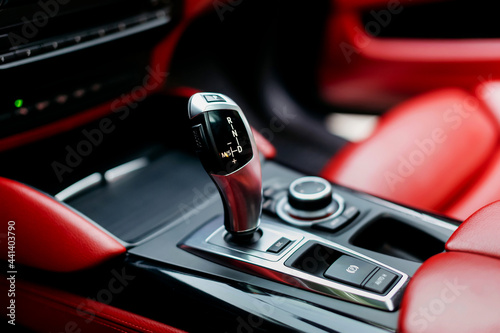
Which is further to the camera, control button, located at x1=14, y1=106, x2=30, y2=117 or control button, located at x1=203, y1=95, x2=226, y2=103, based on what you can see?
control button, located at x1=14, y1=106, x2=30, y2=117

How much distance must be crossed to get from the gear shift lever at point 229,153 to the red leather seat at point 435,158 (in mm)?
382

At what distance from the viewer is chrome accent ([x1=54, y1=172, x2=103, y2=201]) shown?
1.08 m

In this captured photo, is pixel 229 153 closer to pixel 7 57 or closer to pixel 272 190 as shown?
pixel 272 190

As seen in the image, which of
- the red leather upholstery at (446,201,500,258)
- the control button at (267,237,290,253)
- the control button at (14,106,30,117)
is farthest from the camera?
the control button at (14,106,30,117)

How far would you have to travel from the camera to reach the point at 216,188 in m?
1.00

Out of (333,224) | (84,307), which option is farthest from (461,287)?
(84,307)

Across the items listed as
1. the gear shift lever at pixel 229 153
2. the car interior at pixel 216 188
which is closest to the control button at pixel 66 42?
the car interior at pixel 216 188

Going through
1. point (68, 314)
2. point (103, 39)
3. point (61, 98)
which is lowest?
point (68, 314)

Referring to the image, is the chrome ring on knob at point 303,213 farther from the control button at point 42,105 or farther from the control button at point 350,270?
the control button at point 42,105

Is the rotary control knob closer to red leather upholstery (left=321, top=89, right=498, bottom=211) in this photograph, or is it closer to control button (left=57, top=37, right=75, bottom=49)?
red leather upholstery (left=321, top=89, right=498, bottom=211)

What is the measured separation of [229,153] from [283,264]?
0.18 metres

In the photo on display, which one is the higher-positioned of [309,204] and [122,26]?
[122,26]

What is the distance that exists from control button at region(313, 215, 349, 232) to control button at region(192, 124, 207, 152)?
252 millimetres

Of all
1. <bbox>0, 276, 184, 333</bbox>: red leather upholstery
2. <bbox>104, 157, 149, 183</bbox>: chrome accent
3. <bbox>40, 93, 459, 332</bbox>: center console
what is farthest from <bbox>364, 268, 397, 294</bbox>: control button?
<bbox>104, 157, 149, 183</bbox>: chrome accent
